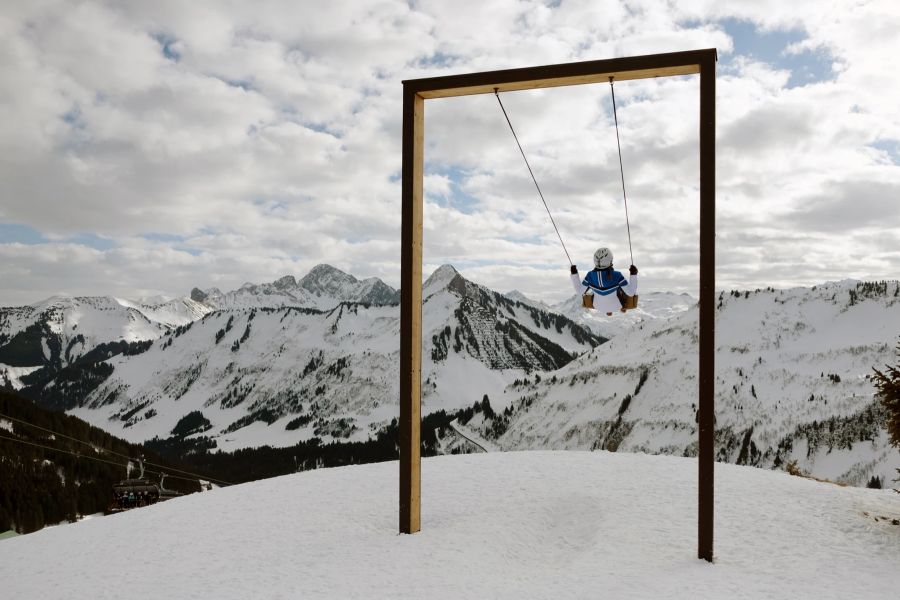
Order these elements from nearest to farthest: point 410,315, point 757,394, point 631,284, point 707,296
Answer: point 707,296
point 410,315
point 631,284
point 757,394

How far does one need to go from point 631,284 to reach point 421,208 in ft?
15.7

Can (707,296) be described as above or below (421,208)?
below

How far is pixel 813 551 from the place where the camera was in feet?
34.9

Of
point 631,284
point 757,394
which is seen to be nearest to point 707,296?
point 631,284

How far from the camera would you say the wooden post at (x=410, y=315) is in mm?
11969

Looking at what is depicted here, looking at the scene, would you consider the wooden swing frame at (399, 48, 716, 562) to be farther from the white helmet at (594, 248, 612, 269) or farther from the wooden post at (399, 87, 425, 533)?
the white helmet at (594, 248, 612, 269)

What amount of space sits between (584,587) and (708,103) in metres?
8.14

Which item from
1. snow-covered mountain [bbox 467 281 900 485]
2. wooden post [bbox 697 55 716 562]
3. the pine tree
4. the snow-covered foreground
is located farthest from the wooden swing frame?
snow-covered mountain [bbox 467 281 900 485]

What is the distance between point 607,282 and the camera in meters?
13.5

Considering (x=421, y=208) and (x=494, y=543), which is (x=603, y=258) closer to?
(x=421, y=208)

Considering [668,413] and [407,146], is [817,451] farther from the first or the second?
[407,146]

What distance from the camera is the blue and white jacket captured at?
528 inches

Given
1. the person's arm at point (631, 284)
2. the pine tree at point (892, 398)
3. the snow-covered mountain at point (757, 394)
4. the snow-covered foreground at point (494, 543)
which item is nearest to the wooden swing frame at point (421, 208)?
the snow-covered foreground at point (494, 543)

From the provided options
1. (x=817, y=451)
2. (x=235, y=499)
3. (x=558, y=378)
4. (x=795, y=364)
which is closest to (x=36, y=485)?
(x=235, y=499)
